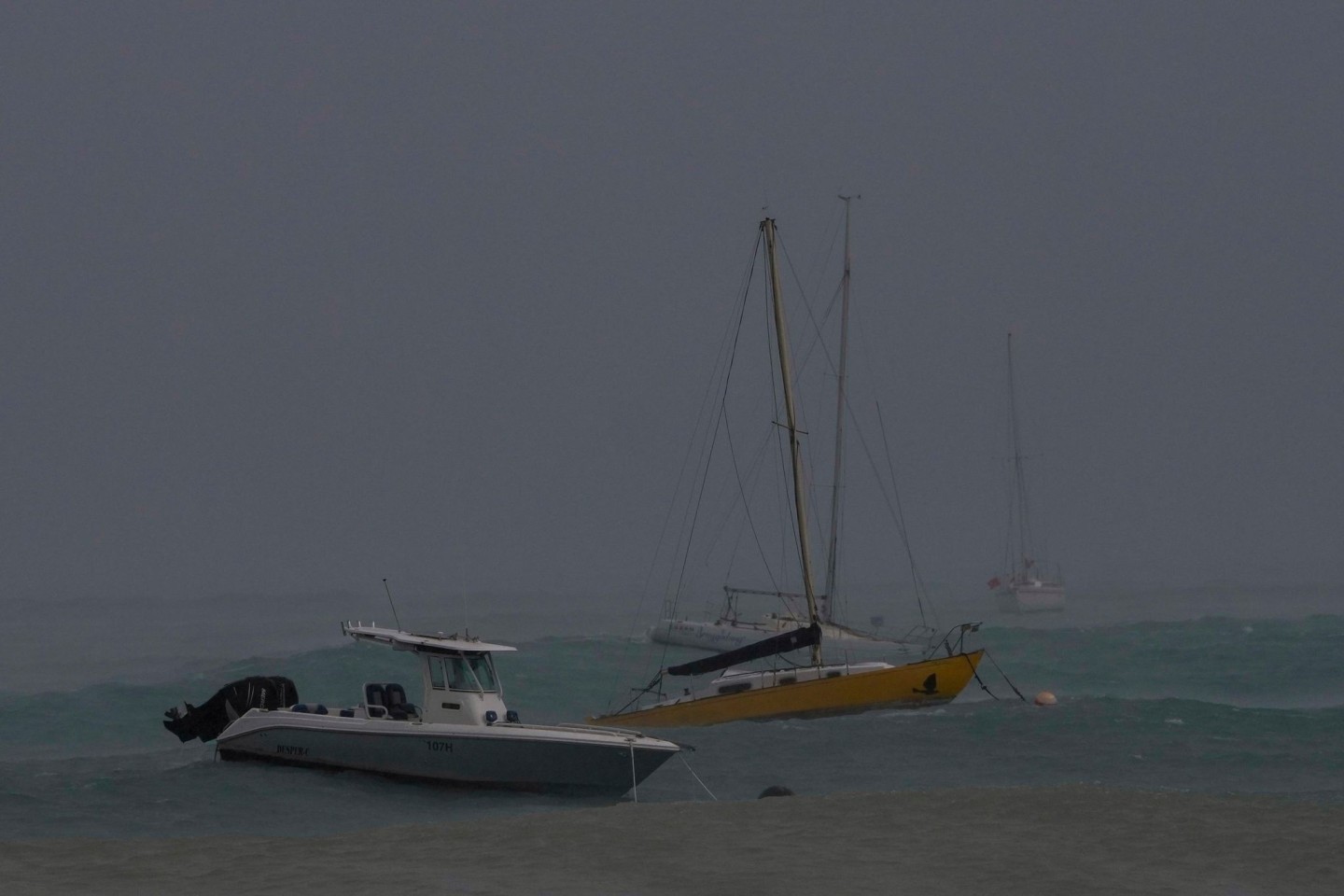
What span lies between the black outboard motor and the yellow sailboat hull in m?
8.77

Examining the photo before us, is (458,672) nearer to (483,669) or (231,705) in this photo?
(483,669)

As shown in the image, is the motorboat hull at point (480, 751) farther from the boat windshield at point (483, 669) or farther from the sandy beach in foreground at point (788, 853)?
the sandy beach in foreground at point (788, 853)

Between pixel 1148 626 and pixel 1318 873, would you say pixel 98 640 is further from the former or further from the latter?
pixel 1318 873

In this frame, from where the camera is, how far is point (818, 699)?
3497 cm

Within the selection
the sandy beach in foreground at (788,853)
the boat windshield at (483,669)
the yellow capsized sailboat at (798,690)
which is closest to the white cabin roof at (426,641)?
the boat windshield at (483,669)

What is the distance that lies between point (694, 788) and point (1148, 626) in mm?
62497

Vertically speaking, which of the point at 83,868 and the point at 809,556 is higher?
the point at 809,556

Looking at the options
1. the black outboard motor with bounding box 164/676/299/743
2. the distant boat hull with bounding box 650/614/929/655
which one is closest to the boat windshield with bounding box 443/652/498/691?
the black outboard motor with bounding box 164/676/299/743

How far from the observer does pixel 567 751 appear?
933 inches

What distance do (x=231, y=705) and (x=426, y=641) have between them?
4.61 meters

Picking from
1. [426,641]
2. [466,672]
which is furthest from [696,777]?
[426,641]

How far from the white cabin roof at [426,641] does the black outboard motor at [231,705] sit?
1.99 m

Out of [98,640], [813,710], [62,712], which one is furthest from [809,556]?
[98,640]

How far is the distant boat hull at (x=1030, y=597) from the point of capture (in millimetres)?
106500
